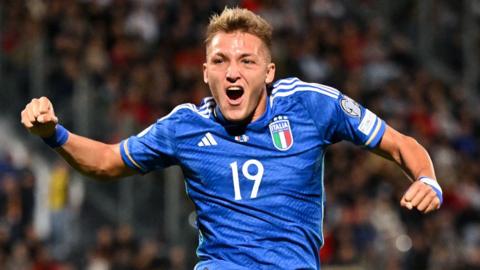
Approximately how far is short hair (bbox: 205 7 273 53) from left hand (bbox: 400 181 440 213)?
1.22 metres

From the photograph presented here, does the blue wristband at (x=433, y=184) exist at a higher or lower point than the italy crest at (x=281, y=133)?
lower

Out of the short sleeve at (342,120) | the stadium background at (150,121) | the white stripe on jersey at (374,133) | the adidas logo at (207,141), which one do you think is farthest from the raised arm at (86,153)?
the stadium background at (150,121)

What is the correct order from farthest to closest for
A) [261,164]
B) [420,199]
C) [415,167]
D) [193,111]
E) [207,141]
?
[193,111], [207,141], [261,164], [415,167], [420,199]

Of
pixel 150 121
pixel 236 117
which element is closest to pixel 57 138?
pixel 236 117

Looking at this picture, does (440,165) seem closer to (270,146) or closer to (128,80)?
(128,80)

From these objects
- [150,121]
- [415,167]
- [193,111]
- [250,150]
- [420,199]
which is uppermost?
[150,121]

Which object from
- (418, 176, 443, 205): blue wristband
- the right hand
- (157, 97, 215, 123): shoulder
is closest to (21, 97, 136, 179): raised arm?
the right hand

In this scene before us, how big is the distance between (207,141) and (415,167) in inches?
43.0

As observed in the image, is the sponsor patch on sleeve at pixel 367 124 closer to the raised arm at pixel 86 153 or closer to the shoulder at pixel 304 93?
the shoulder at pixel 304 93

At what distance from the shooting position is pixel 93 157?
623 cm

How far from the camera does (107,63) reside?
48.3 ft

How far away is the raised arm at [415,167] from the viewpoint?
18.0 ft

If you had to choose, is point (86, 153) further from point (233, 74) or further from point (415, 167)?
point (415, 167)

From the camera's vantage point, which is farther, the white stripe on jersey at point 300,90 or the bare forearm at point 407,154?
the white stripe on jersey at point 300,90
